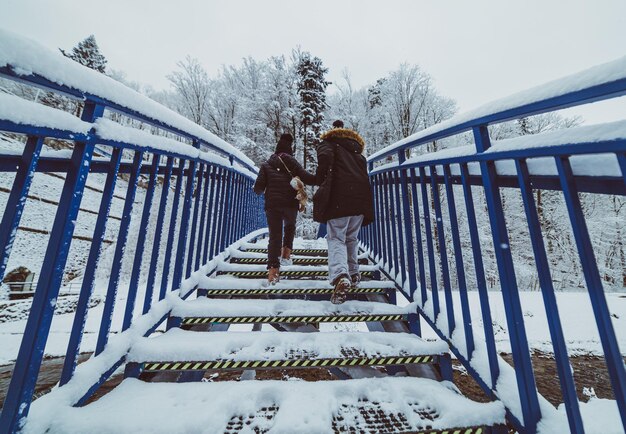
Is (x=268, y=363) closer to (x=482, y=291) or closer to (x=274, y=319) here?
(x=274, y=319)

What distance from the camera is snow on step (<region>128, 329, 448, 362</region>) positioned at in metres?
1.59

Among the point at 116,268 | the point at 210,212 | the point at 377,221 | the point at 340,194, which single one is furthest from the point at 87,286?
the point at 377,221

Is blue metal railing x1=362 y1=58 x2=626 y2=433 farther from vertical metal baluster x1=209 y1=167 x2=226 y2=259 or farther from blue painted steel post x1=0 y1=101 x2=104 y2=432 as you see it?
vertical metal baluster x1=209 y1=167 x2=226 y2=259

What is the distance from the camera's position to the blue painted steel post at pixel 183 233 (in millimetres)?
2318

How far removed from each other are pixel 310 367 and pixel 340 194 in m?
1.58

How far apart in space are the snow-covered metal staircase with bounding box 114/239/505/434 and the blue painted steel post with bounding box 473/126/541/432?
143mm

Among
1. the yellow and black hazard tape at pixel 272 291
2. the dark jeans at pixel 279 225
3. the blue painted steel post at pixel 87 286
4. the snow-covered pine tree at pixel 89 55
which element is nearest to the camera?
the blue painted steel post at pixel 87 286

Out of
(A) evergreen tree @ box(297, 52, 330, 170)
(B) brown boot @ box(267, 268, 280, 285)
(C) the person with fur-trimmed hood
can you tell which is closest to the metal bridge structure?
(B) brown boot @ box(267, 268, 280, 285)

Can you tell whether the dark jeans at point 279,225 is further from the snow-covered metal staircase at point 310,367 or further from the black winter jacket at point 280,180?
the snow-covered metal staircase at point 310,367

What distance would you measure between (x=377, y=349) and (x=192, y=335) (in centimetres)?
123

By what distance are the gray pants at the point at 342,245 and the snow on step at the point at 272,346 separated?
709 millimetres

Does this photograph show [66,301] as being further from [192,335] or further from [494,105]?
[494,105]

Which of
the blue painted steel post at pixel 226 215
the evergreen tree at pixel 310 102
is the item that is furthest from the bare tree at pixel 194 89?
the blue painted steel post at pixel 226 215

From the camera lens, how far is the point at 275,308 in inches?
87.3
